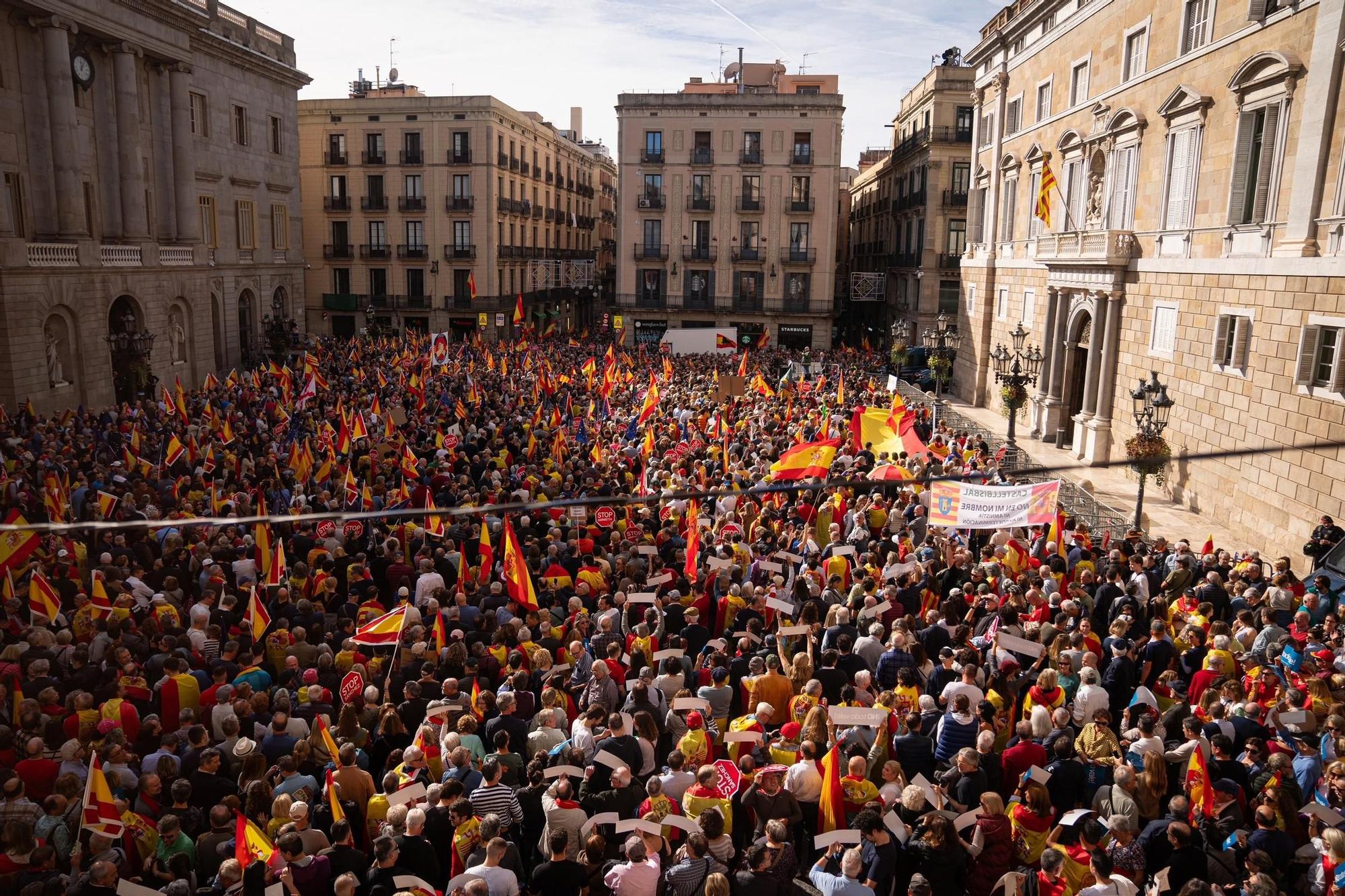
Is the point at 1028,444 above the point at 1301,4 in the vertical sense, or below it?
below

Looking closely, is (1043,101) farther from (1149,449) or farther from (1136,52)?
(1149,449)

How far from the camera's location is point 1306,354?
16.1 m

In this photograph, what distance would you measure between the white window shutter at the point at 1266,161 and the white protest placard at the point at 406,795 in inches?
722

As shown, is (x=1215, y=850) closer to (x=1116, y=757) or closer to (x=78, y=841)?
(x=1116, y=757)

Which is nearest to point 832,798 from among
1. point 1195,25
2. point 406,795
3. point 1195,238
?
point 406,795

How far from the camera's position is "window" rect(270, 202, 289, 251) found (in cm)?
4075

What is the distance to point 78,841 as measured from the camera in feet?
21.1

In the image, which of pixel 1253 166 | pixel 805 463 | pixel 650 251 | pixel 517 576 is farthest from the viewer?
pixel 650 251

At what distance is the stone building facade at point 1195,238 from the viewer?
52.3 feet

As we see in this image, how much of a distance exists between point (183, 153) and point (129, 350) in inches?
342

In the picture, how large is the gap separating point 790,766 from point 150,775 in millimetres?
4754

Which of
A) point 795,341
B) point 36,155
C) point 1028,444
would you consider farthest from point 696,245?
point 36,155

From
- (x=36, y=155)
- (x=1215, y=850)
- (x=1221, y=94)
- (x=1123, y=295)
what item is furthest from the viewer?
(x=36, y=155)

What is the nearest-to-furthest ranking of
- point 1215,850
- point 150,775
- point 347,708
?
point 1215,850
point 150,775
point 347,708
